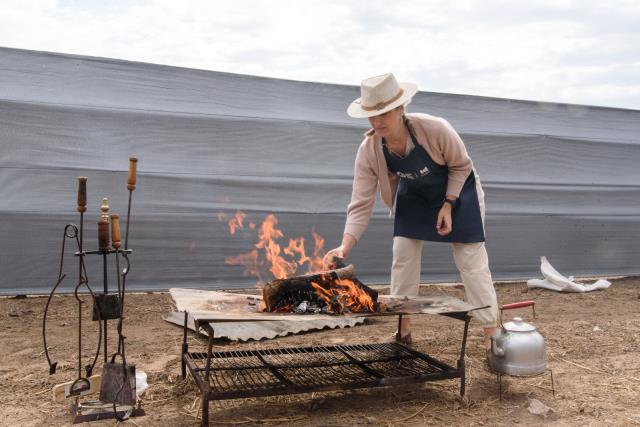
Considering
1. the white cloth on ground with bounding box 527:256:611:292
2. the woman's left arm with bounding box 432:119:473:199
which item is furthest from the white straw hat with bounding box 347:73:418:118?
the white cloth on ground with bounding box 527:256:611:292

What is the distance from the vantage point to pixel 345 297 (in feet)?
11.5

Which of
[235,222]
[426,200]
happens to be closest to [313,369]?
[426,200]

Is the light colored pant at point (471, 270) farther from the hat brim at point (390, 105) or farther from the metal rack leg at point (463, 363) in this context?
the hat brim at point (390, 105)

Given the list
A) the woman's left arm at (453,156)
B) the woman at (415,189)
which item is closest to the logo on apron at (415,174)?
the woman at (415,189)

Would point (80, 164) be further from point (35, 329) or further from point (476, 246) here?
point (476, 246)

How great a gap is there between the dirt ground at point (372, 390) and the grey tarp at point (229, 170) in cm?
98

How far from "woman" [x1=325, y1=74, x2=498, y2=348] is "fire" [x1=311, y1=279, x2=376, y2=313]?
0.36 m

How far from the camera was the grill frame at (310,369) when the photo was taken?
10.7 ft

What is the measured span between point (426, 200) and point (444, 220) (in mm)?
328

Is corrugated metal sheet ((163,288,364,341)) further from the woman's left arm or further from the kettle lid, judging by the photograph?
the woman's left arm

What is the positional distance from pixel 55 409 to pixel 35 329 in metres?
2.21

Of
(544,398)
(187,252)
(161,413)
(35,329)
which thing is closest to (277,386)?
(161,413)

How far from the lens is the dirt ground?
3391 millimetres

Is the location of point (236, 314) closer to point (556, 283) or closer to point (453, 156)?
point (453, 156)
